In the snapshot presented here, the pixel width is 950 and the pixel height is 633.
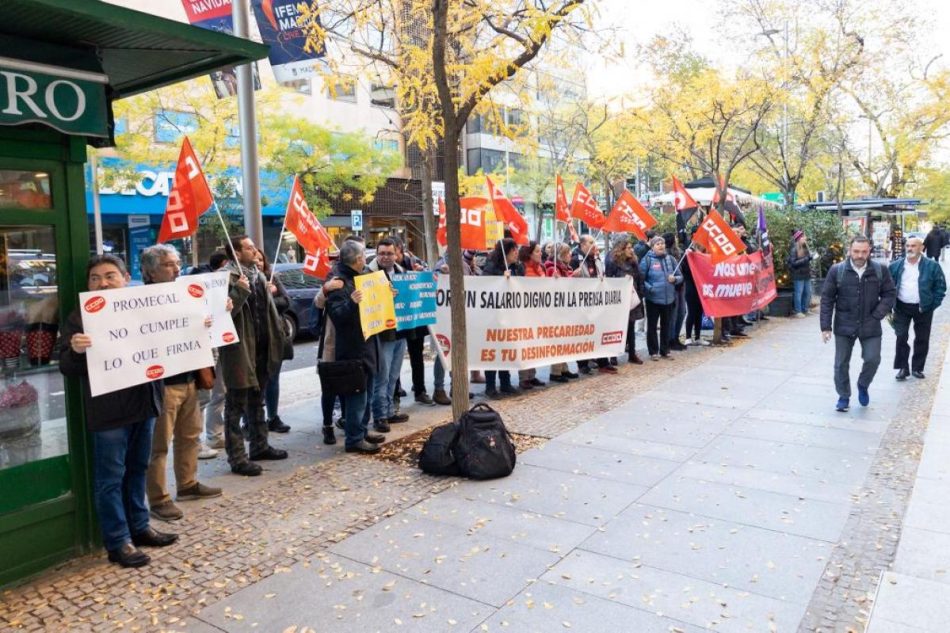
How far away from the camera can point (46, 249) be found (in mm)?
4215

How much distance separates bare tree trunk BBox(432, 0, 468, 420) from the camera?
5934 millimetres

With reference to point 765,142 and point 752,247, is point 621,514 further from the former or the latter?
point 765,142

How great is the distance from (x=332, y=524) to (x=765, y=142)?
85.0 ft

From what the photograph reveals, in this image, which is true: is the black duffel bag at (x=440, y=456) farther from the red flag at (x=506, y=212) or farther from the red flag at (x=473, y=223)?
the red flag at (x=506, y=212)

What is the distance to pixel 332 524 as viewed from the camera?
4883mm

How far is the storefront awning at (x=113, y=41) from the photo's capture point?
374 cm

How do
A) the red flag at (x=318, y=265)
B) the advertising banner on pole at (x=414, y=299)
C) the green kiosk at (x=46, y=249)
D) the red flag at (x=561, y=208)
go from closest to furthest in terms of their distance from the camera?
the green kiosk at (x=46, y=249) → the red flag at (x=318, y=265) → the advertising banner on pole at (x=414, y=299) → the red flag at (x=561, y=208)

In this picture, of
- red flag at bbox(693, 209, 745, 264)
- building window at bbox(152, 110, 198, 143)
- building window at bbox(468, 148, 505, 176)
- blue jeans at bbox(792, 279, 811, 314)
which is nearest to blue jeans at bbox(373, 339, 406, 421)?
red flag at bbox(693, 209, 745, 264)

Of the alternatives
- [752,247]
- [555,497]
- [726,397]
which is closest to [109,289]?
[555,497]

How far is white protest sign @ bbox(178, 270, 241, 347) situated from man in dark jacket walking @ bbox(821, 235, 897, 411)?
239 inches

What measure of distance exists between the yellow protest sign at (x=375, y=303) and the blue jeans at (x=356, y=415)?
0.43 metres

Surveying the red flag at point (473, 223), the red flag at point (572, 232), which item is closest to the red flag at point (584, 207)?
the red flag at point (572, 232)

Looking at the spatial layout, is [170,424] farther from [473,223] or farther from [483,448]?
[473,223]

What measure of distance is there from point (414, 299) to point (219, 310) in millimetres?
2802
